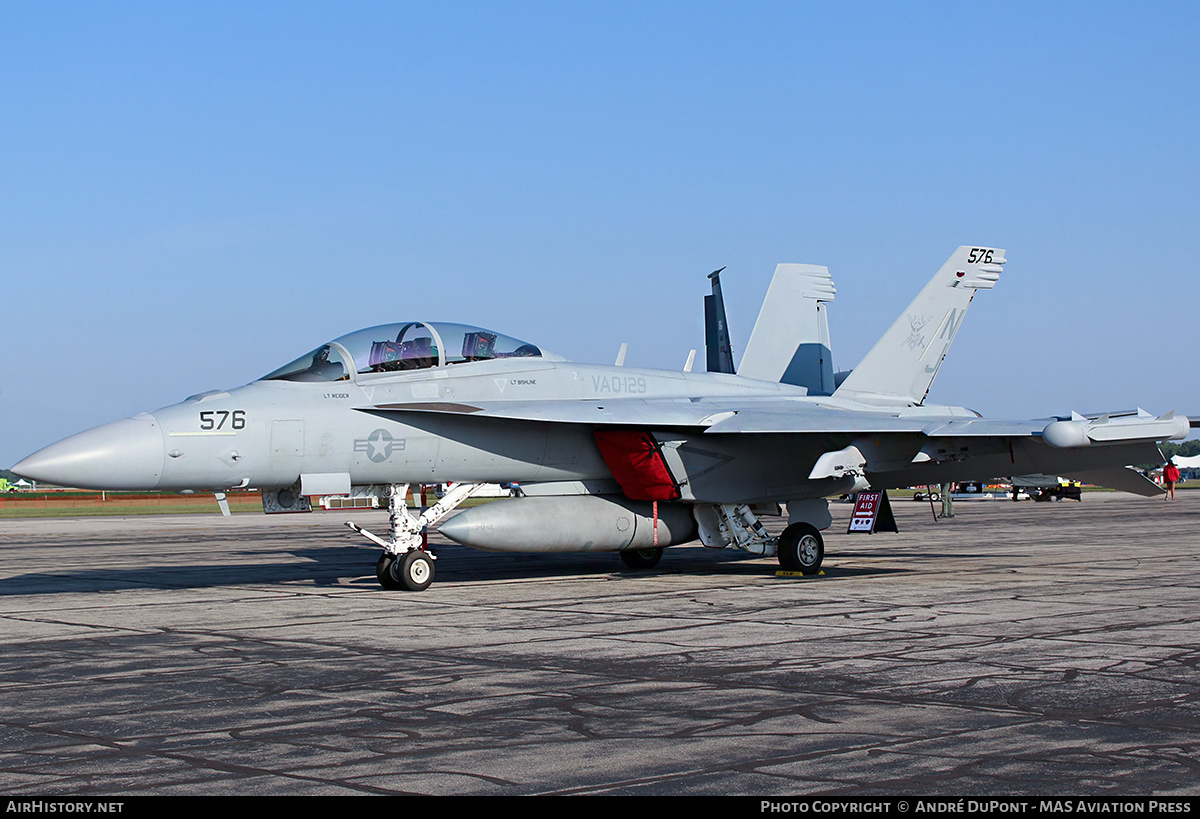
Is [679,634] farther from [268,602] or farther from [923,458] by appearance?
[923,458]

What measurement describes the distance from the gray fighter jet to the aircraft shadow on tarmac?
2.68 ft

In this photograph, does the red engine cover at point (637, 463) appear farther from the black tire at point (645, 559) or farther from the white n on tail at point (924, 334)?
the white n on tail at point (924, 334)

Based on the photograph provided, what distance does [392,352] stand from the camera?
12.5 m

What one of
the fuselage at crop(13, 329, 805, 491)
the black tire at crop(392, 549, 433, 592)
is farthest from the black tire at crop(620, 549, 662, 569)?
the black tire at crop(392, 549, 433, 592)

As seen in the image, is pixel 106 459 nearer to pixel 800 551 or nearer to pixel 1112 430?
pixel 800 551

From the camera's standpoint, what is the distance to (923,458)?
13922mm

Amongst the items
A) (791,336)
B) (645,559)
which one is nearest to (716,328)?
(791,336)

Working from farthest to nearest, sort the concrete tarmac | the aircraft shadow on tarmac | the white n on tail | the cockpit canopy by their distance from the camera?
the white n on tail, the aircraft shadow on tarmac, the cockpit canopy, the concrete tarmac

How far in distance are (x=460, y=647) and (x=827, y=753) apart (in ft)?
13.2

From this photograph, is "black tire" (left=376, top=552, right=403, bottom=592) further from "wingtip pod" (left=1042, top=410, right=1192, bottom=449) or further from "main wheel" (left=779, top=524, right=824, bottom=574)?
"wingtip pod" (left=1042, top=410, right=1192, bottom=449)

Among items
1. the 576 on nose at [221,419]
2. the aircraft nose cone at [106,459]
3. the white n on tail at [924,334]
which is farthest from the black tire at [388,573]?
the white n on tail at [924,334]

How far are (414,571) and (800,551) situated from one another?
15.6 feet

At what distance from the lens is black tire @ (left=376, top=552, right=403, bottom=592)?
1266cm

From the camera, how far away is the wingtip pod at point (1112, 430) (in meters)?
12.6
